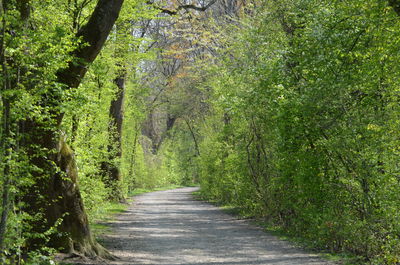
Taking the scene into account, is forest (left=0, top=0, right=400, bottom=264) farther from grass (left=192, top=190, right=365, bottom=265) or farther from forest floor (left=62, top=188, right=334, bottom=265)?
forest floor (left=62, top=188, right=334, bottom=265)

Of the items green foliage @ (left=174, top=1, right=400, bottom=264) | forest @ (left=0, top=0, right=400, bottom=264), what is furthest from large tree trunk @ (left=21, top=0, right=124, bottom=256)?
green foliage @ (left=174, top=1, right=400, bottom=264)

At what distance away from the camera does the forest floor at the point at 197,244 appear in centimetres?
950

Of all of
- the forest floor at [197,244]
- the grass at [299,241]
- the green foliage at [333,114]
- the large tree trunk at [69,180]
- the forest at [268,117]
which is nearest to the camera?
the forest at [268,117]

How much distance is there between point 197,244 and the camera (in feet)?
38.6

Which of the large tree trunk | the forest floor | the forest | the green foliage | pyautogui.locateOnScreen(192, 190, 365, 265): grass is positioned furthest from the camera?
the forest floor

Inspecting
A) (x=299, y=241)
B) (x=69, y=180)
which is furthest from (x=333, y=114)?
(x=69, y=180)

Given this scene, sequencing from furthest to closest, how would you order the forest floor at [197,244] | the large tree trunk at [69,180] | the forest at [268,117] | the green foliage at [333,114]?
the forest floor at [197,244]
the large tree trunk at [69,180]
the green foliage at [333,114]
the forest at [268,117]

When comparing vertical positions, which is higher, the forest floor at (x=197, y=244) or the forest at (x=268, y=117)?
the forest at (x=268, y=117)

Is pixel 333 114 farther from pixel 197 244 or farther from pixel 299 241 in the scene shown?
pixel 197 244

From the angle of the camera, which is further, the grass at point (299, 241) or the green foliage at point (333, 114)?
the grass at point (299, 241)

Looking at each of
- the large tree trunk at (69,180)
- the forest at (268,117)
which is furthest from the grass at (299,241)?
the large tree trunk at (69,180)

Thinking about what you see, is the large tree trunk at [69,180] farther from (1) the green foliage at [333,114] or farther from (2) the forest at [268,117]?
(1) the green foliage at [333,114]

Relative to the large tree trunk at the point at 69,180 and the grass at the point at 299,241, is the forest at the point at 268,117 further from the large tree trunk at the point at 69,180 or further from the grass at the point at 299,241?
the grass at the point at 299,241

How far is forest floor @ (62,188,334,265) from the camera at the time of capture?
950 cm
